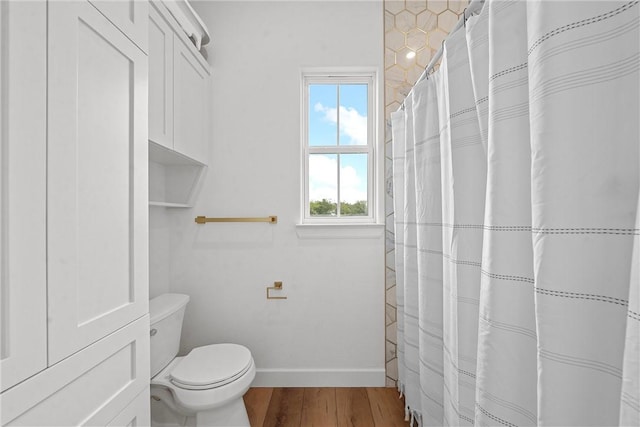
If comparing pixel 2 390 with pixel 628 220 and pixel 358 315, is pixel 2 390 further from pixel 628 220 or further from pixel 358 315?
pixel 358 315

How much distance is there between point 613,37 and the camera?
0.56 metres

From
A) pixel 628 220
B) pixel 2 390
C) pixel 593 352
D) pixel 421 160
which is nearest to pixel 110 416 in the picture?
pixel 2 390

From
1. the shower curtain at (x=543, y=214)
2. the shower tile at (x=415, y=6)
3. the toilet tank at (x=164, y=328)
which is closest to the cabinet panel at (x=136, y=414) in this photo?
the toilet tank at (x=164, y=328)

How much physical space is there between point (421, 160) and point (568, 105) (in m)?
0.83

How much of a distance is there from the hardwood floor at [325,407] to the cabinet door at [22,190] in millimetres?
1425

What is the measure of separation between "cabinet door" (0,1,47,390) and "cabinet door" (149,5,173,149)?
2.48ft

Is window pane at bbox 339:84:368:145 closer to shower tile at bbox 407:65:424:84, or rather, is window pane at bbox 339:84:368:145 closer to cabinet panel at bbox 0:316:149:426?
shower tile at bbox 407:65:424:84

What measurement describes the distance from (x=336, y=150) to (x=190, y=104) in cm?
98

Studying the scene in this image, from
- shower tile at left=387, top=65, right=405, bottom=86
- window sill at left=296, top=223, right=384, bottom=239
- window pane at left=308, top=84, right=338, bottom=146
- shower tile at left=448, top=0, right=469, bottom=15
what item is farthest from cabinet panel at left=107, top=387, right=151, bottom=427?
shower tile at left=448, top=0, right=469, bottom=15

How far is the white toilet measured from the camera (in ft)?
4.75

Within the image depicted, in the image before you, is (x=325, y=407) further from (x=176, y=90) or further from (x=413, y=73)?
(x=413, y=73)

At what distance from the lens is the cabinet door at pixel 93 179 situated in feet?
2.35

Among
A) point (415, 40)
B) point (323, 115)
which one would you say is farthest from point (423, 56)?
point (323, 115)

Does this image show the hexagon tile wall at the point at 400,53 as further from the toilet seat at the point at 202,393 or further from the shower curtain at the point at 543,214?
the toilet seat at the point at 202,393
